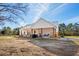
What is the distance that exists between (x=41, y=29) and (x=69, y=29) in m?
0.25

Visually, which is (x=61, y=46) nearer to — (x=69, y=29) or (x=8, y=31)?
(x=69, y=29)

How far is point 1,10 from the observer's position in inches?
64.2

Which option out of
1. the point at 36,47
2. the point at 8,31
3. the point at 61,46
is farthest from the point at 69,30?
the point at 8,31

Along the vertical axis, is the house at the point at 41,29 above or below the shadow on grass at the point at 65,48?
above

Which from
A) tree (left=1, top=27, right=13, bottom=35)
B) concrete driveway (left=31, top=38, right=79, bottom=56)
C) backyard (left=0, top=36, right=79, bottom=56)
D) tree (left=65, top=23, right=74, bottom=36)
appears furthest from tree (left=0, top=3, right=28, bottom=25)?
tree (left=65, top=23, right=74, bottom=36)

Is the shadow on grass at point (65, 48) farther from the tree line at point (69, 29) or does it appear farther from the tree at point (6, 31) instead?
the tree at point (6, 31)

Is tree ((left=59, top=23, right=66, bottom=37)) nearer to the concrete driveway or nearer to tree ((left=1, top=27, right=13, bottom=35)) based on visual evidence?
the concrete driveway

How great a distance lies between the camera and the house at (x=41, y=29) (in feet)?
5.41

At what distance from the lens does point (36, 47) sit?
1.63 meters

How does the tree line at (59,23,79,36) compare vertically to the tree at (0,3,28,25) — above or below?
below

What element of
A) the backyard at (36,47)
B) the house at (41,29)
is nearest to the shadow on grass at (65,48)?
the backyard at (36,47)

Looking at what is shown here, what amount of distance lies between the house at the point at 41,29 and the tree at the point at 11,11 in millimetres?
111

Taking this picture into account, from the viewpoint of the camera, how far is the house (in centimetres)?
165

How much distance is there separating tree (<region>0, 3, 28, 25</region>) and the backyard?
0.56ft
